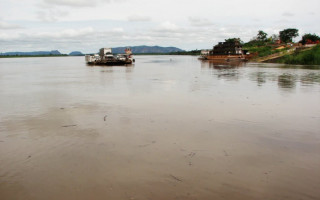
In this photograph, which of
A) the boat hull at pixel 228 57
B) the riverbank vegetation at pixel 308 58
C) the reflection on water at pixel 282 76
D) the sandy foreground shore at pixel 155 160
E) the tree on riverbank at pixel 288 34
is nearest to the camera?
the sandy foreground shore at pixel 155 160

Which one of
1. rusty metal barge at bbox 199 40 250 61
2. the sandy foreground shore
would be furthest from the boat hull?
the sandy foreground shore

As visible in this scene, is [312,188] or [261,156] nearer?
[312,188]

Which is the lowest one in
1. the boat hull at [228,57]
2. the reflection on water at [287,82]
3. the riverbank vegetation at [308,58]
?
the reflection on water at [287,82]

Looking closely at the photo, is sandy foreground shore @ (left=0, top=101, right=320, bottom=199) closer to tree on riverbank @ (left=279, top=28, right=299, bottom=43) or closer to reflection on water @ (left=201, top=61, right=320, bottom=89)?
A: reflection on water @ (left=201, top=61, right=320, bottom=89)

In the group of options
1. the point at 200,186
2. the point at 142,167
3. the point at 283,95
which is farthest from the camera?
the point at 283,95

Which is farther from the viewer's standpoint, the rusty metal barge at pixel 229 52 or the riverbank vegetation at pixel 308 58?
the rusty metal barge at pixel 229 52

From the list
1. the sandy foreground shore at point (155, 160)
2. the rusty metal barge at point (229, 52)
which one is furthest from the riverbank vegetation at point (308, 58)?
the sandy foreground shore at point (155, 160)

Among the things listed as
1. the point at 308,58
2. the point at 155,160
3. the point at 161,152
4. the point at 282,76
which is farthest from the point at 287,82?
the point at 308,58

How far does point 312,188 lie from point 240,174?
61.0 inches

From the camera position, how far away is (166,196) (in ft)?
17.9

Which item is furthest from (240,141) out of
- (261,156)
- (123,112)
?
(123,112)

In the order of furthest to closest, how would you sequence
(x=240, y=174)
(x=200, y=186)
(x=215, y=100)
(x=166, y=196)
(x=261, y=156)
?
(x=215, y=100), (x=261, y=156), (x=240, y=174), (x=200, y=186), (x=166, y=196)

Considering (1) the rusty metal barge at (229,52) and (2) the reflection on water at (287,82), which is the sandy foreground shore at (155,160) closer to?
(2) the reflection on water at (287,82)

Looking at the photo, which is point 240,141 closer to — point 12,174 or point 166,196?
point 166,196
